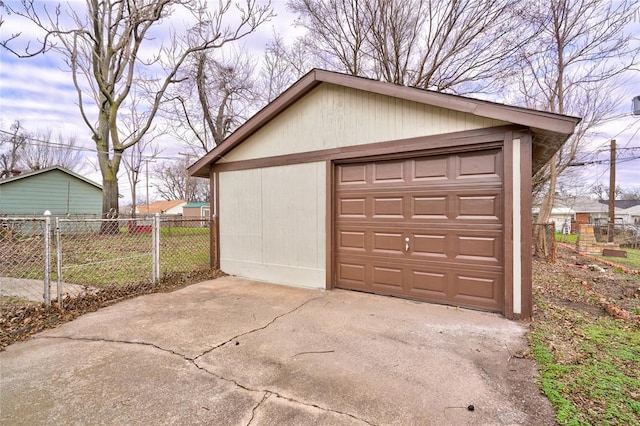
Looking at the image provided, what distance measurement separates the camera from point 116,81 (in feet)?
46.4

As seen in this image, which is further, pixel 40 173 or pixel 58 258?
pixel 40 173

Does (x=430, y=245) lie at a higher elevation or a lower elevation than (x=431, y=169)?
lower

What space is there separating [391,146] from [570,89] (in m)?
9.16

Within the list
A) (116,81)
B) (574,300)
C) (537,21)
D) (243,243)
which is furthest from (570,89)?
(116,81)

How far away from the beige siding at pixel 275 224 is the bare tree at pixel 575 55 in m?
7.73

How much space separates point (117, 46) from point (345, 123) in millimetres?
13925

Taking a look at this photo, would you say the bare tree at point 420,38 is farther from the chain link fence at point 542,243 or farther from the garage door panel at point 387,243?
the garage door panel at point 387,243

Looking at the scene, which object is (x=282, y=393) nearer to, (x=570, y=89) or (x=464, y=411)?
(x=464, y=411)

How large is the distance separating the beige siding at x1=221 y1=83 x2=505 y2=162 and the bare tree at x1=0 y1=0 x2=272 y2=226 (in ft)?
26.8

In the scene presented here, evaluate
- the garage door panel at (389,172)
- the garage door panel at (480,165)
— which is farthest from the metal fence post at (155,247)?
the garage door panel at (480,165)

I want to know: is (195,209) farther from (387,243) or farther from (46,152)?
(387,243)

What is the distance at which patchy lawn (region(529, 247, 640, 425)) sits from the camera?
204cm

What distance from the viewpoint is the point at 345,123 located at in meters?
5.06

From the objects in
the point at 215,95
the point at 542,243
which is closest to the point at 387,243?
the point at 542,243
